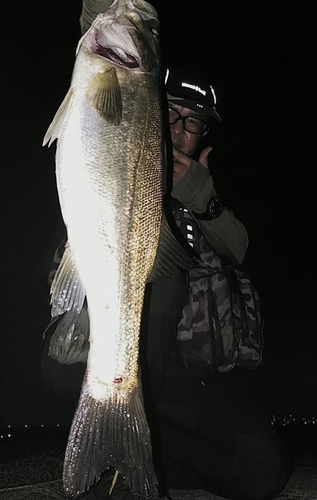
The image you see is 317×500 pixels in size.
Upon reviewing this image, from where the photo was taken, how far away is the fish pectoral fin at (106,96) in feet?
4.46

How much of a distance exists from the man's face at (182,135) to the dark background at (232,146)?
13.1ft

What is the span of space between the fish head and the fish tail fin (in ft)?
2.74

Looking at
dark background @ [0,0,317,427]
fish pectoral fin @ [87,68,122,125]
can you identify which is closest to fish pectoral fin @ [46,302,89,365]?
fish pectoral fin @ [87,68,122,125]

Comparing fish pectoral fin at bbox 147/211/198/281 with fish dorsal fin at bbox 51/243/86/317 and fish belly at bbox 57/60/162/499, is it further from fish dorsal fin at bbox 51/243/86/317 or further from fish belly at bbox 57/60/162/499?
fish dorsal fin at bbox 51/243/86/317

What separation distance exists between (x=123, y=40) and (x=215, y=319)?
4.97 feet

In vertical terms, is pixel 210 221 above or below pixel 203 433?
above

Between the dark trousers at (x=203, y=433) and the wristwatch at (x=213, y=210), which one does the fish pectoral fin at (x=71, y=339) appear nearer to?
the dark trousers at (x=203, y=433)

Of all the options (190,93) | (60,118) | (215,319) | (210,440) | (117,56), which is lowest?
(210,440)

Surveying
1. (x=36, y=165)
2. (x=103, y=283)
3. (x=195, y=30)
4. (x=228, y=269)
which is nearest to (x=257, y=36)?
(x=195, y=30)

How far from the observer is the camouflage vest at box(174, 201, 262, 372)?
101 inches

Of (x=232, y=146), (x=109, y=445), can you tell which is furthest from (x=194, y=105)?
(x=232, y=146)

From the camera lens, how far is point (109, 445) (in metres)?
1.37

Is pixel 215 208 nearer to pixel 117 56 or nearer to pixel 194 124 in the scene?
pixel 194 124

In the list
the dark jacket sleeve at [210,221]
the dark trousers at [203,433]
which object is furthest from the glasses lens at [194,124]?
the dark trousers at [203,433]
